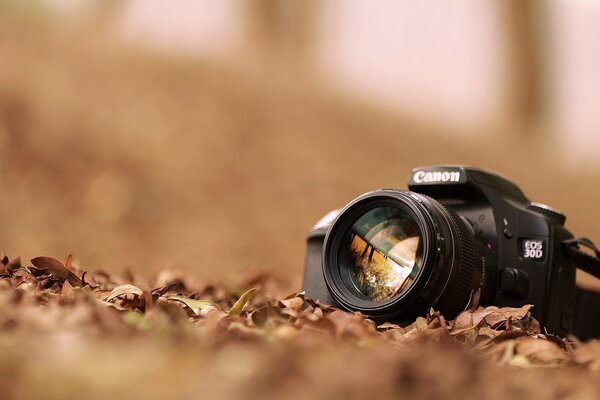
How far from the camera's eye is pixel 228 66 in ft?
15.7

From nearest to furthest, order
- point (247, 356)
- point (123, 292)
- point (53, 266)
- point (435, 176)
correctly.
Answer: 1. point (247, 356)
2. point (123, 292)
3. point (53, 266)
4. point (435, 176)

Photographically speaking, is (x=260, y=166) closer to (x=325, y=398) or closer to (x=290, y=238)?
(x=290, y=238)

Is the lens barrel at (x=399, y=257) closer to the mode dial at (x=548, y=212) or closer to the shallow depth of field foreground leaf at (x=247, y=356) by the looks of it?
the shallow depth of field foreground leaf at (x=247, y=356)

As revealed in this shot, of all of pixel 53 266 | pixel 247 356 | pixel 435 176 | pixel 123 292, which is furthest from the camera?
pixel 435 176

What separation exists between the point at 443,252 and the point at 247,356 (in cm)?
63

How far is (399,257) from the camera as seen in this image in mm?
1413

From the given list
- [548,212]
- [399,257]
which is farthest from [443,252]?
[548,212]

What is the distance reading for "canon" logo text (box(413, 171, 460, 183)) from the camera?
60.8 inches

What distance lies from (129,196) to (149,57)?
41.1 inches

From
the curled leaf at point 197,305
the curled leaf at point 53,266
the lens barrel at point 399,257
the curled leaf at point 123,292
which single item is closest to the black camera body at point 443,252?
the lens barrel at point 399,257

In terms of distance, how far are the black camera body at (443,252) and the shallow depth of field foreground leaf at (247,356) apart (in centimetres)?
9

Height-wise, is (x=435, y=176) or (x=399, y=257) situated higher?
(x=435, y=176)

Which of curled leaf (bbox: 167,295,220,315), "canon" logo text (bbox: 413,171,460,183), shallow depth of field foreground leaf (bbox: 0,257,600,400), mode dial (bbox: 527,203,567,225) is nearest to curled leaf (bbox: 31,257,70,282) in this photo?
shallow depth of field foreground leaf (bbox: 0,257,600,400)

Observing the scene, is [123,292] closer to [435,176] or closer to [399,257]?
[399,257]
